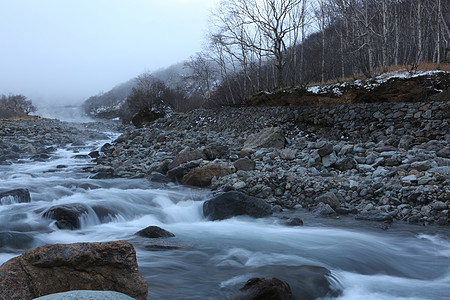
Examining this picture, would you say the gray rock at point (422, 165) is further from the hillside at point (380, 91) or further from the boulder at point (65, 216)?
the boulder at point (65, 216)

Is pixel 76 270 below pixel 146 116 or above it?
below

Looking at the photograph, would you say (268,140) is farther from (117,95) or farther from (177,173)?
(117,95)

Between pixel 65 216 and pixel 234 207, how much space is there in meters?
3.27

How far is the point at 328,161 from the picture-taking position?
355 inches

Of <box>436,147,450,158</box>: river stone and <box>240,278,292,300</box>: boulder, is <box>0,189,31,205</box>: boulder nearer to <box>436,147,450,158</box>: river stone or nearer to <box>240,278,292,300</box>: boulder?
<box>240,278,292,300</box>: boulder

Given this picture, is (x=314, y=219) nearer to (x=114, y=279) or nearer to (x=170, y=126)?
(x=114, y=279)

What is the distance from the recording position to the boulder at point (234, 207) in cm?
703

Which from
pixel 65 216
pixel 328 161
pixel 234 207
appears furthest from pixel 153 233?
pixel 328 161

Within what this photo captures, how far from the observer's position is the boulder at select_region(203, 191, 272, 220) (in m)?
7.03

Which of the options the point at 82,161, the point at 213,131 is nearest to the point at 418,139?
the point at 213,131

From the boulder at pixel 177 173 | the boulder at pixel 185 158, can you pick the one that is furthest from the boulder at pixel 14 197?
the boulder at pixel 185 158

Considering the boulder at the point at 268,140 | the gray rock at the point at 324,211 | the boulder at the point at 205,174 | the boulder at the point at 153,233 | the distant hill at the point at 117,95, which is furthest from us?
the distant hill at the point at 117,95

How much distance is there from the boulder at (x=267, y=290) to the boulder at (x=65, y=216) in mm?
4036

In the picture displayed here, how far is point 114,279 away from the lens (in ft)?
9.49
